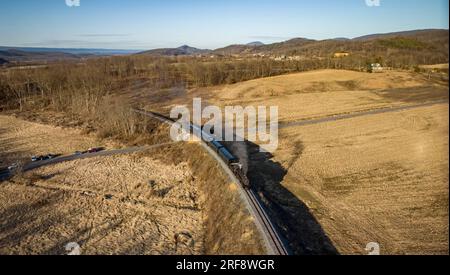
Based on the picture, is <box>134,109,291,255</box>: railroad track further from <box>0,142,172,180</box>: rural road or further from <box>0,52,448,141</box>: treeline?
<box>0,52,448,141</box>: treeline

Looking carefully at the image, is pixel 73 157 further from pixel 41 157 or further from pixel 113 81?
pixel 113 81

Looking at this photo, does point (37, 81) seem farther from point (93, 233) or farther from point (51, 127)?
point (93, 233)

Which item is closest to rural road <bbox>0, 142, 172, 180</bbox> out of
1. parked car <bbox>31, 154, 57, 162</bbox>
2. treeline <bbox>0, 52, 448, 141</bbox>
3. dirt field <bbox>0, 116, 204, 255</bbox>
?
parked car <bbox>31, 154, 57, 162</bbox>

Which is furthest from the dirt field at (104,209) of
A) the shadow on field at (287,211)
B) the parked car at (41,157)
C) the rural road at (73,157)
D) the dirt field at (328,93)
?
the dirt field at (328,93)

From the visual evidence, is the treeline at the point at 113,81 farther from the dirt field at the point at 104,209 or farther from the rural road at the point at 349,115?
the dirt field at the point at 104,209

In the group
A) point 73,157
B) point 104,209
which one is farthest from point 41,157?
point 104,209

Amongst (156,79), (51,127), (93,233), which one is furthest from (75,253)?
(156,79)
